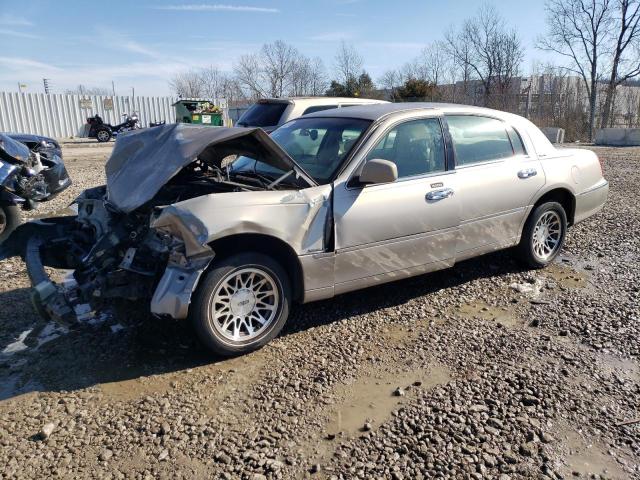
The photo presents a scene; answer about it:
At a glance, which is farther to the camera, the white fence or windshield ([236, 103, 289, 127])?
the white fence

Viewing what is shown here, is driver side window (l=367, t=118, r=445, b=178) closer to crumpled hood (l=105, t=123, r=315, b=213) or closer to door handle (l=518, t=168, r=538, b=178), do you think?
crumpled hood (l=105, t=123, r=315, b=213)

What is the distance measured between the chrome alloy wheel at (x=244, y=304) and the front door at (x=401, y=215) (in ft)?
1.92

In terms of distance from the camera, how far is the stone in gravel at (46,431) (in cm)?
279

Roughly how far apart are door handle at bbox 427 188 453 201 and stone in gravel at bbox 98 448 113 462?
3.02 m

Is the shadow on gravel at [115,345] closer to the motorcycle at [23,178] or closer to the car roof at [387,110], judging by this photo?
the car roof at [387,110]

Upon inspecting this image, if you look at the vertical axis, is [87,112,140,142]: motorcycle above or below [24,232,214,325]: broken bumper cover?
→ above

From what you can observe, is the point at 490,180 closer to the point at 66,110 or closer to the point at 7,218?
the point at 7,218

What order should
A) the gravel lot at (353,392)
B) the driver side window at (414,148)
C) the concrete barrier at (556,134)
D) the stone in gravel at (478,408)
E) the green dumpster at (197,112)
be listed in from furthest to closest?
the green dumpster at (197,112)
the concrete barrier at (556,134)
the driver side window at (414,148)
the stone in gravel at (478,408)
the gravel lot at (353,392)

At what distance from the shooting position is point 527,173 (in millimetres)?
5059

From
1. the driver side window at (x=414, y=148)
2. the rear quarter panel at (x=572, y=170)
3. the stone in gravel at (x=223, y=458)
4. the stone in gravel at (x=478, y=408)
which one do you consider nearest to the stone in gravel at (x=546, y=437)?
the stone in gravel at (x=478, y=408)

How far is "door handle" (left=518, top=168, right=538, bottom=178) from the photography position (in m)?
5.01

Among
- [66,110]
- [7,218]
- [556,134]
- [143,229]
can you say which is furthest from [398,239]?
[66,110]

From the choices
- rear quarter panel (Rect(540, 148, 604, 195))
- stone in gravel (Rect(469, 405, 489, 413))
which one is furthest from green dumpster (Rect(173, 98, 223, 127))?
stone in gravel (Rect(469, 405, 489, 413))

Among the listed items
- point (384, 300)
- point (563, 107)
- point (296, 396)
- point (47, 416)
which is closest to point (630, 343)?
point (384, 300)
